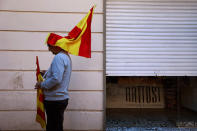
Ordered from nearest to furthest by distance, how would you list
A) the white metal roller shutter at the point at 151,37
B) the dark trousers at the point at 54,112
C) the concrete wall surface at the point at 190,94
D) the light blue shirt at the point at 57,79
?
1. the light blue shirt at the point at 57,79
2. the dark trousers at the point at 54,112
3. the white metal roller shutter at the point at 151,37
4. the concrete wall surface at the point at 190,94

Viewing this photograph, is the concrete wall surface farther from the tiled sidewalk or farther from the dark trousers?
the dark trousers

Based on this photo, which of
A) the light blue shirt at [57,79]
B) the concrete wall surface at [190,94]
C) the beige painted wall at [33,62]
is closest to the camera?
the light blue shirt at [57,79]

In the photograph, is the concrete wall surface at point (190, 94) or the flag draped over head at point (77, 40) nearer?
the flag draped over head at point (77, 40)

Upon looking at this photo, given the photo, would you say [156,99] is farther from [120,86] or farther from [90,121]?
[90,121]

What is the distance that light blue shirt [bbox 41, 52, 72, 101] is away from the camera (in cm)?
228

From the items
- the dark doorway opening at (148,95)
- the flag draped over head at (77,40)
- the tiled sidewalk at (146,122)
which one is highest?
the flag draped over head at (77,40)

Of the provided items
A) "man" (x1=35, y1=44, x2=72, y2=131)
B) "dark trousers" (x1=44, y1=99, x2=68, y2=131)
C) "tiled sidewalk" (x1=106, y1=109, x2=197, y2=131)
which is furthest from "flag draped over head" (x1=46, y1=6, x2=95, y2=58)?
"tiled sidewalk" (x1=106, y1=109, x2=197, y2=131)

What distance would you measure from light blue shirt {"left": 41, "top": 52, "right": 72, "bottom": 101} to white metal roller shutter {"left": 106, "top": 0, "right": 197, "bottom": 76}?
4.87 feet

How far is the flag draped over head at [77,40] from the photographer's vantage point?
2.47 metres

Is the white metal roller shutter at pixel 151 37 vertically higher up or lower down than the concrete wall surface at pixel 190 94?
higher up

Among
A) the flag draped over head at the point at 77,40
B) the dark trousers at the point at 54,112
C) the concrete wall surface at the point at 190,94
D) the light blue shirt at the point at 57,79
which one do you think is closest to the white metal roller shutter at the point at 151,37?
the flag draped over head at the point at 77,40

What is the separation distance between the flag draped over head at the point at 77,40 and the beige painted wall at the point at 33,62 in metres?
0.80

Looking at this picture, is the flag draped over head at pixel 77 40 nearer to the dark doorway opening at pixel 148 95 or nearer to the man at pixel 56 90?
the man at pixel 56 90

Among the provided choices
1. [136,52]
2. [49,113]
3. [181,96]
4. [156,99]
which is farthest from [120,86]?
[49,113]
